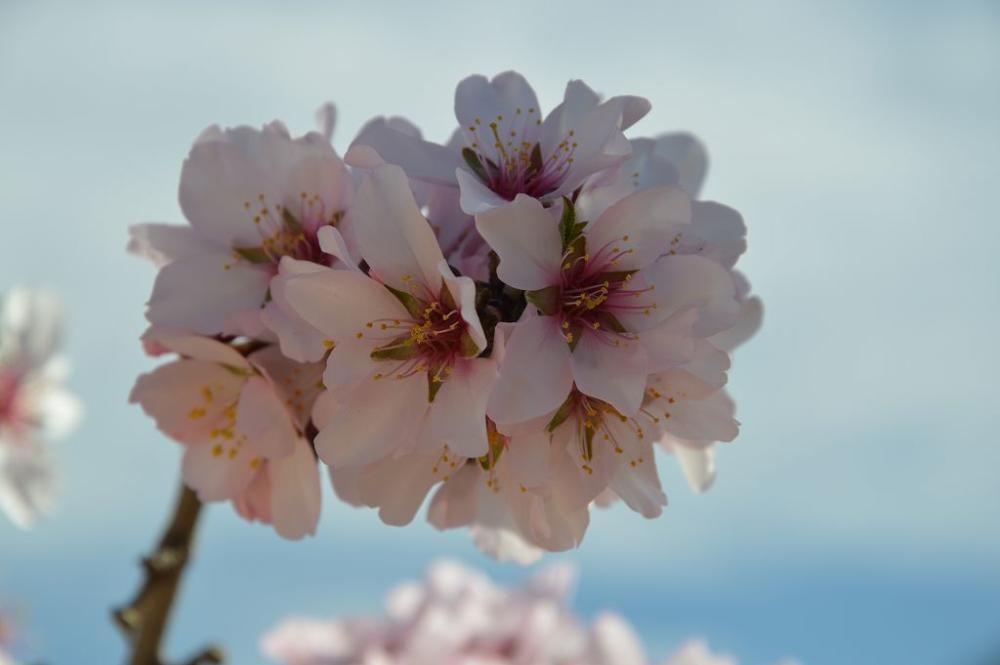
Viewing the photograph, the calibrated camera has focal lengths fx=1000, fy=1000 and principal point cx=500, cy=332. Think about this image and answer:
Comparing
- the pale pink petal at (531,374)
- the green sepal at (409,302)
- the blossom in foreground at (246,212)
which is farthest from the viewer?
the blossom in foreground at (246,212)

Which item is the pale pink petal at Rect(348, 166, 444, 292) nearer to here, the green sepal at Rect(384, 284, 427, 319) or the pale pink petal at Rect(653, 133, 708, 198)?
the green sepal at Rect(384, 284, 427, 319)

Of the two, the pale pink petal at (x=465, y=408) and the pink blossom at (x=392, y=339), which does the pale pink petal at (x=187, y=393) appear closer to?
the pink blossom at (x=392, y=339)

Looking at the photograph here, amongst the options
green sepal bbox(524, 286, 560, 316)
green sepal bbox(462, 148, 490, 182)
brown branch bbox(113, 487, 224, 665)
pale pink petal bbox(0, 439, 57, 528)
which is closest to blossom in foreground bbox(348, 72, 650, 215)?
green sepal bbox(462, 148, 490, 182)

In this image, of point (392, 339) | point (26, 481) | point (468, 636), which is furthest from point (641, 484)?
point (26, 481)

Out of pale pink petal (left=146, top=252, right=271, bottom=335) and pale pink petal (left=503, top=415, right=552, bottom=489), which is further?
pale pink petal (left=146, top=252, right=271, bottom=335)

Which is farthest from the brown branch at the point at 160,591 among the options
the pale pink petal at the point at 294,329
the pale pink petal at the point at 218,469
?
the pale pink petal at the point at 294,329

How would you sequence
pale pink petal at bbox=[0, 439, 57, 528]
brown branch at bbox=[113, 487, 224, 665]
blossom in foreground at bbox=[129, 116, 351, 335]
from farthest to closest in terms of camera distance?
1. pale pink petal at bbox=[0, 439, 57, 528]
2. brown branch at bbox=[113, 487, 224, 665]
3. blossom in foreground at bbox=[129, 116, 351, 335]

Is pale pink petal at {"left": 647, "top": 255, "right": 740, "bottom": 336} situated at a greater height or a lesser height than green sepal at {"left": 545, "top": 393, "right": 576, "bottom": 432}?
greater
